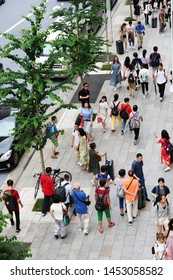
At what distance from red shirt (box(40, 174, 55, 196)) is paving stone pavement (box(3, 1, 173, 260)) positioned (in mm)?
908

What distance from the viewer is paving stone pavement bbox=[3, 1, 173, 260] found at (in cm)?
1862

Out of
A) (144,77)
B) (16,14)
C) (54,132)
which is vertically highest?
(54,132)

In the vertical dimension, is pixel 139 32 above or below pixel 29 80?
below

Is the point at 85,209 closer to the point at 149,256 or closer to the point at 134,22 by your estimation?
the point at 149,256

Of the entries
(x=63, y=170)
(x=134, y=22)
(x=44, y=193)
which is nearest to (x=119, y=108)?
(x=63, y=170)

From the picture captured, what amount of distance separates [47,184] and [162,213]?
3.44m

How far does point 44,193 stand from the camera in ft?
66.2

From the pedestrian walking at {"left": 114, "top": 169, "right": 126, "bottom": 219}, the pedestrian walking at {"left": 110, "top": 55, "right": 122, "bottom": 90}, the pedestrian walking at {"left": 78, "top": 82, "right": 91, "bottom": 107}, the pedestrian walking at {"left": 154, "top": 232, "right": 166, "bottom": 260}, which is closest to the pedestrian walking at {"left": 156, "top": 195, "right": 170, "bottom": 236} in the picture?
the pedestrian walking at {"left": 114, "top": 169, "right": 126, "bottom": 219}

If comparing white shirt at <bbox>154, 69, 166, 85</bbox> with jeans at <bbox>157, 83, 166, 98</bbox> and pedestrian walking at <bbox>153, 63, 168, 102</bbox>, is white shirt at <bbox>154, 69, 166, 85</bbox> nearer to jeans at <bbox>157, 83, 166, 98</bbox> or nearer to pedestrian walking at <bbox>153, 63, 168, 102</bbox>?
pedestrian walking at <bbox>153, 63, 168, 102</bbox>

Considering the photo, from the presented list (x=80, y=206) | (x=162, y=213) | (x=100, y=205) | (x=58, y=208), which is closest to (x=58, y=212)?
(x=58, y=208)

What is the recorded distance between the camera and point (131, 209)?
64.1 ft

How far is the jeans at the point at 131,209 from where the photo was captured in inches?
757

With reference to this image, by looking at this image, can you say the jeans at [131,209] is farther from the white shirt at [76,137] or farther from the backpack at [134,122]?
the backpack at [134,122]

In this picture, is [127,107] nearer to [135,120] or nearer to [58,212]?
[135,120]
